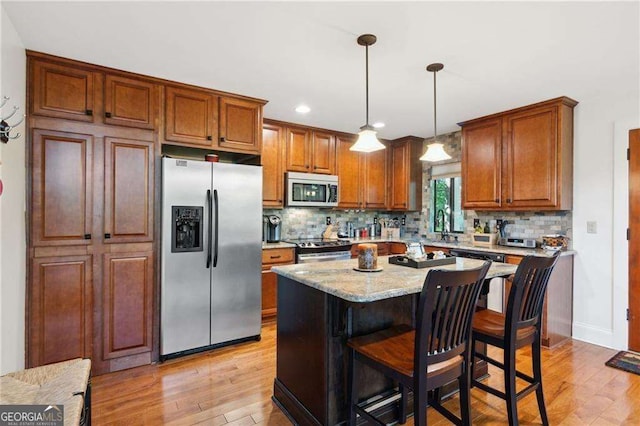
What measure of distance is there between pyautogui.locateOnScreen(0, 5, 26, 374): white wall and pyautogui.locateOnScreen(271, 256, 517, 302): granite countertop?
1.59m

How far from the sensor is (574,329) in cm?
342

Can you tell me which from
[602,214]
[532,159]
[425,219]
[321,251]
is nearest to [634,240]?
[602,214]

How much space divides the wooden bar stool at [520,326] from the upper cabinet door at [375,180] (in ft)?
10.0

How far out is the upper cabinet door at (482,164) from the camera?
12.5 ft

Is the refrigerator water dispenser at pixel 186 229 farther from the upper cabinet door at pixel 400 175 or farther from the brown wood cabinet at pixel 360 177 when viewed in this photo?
the upper cabinet door at pixel 400 175

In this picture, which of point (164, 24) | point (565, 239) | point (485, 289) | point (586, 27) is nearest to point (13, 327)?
point (164, 24)

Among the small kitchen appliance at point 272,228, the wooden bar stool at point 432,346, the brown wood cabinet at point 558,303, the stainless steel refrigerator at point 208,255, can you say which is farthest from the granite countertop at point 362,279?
the small kitchen appliance at point 272,228

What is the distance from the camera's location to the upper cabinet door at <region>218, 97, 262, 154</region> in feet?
10.4

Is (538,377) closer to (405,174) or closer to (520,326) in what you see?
(520,326)

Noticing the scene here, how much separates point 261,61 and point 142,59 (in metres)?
0.86

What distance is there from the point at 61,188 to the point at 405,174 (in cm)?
405

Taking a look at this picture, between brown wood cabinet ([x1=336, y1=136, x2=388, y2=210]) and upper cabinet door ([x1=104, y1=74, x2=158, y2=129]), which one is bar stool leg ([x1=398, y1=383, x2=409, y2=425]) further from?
brown wood cabinet ([x1=336, y1=136, x2=388, y2=210])

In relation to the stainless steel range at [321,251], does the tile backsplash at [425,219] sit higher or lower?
higher

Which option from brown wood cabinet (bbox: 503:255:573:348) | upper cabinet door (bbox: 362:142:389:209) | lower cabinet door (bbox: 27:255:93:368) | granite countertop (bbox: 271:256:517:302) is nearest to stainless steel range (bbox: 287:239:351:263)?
upper cabinet door (bbox: 362:142:389:209)
